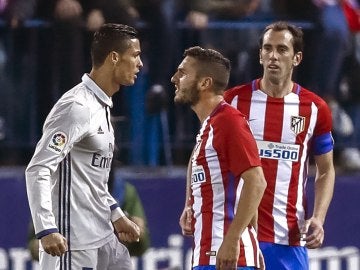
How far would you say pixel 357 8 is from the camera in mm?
11125

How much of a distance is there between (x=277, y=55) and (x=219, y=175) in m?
1.28

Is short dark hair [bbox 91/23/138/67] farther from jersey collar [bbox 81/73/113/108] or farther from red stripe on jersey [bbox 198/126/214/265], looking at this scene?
red stripe on jersey [bbox 198/126/214/265]

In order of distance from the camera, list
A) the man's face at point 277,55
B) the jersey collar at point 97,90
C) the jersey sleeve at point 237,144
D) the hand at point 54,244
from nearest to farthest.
Answer: the hand at point 54,244 < the jersey sleeve at point 237,144 < the jersey collar at point 97,90 < the man's face at point 277,55

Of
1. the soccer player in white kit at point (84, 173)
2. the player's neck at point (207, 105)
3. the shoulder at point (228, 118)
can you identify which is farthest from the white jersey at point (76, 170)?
the shoulder at point (228, 118)

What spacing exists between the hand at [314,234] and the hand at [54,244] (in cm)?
177

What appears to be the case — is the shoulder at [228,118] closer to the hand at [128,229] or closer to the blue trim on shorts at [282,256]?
the hand at [128,229]

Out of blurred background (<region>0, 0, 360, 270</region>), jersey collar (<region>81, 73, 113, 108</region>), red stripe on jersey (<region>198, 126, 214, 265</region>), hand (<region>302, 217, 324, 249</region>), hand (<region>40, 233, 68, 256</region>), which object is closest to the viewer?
hand (<region>40, 233, 68, 256</region>)

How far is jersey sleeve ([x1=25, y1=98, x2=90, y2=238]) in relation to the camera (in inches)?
250

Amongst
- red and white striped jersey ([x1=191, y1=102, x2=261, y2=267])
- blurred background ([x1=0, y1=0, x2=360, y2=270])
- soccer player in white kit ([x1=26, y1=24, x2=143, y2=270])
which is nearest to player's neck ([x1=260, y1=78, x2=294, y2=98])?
soccer player in white kit ([x1=26, y1=24, x2=143, y2=270])

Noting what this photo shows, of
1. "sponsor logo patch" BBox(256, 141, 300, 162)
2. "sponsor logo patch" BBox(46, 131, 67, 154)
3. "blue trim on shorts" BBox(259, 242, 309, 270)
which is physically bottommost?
"blue trim on shorts" BBox(259, 242, 309, 270)

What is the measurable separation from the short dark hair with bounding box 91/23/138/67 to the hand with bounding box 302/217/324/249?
158cm

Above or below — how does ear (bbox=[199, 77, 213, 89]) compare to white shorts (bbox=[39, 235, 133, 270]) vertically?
above

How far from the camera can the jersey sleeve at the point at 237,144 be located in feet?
20.9

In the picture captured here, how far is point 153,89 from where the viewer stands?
34.0ft
